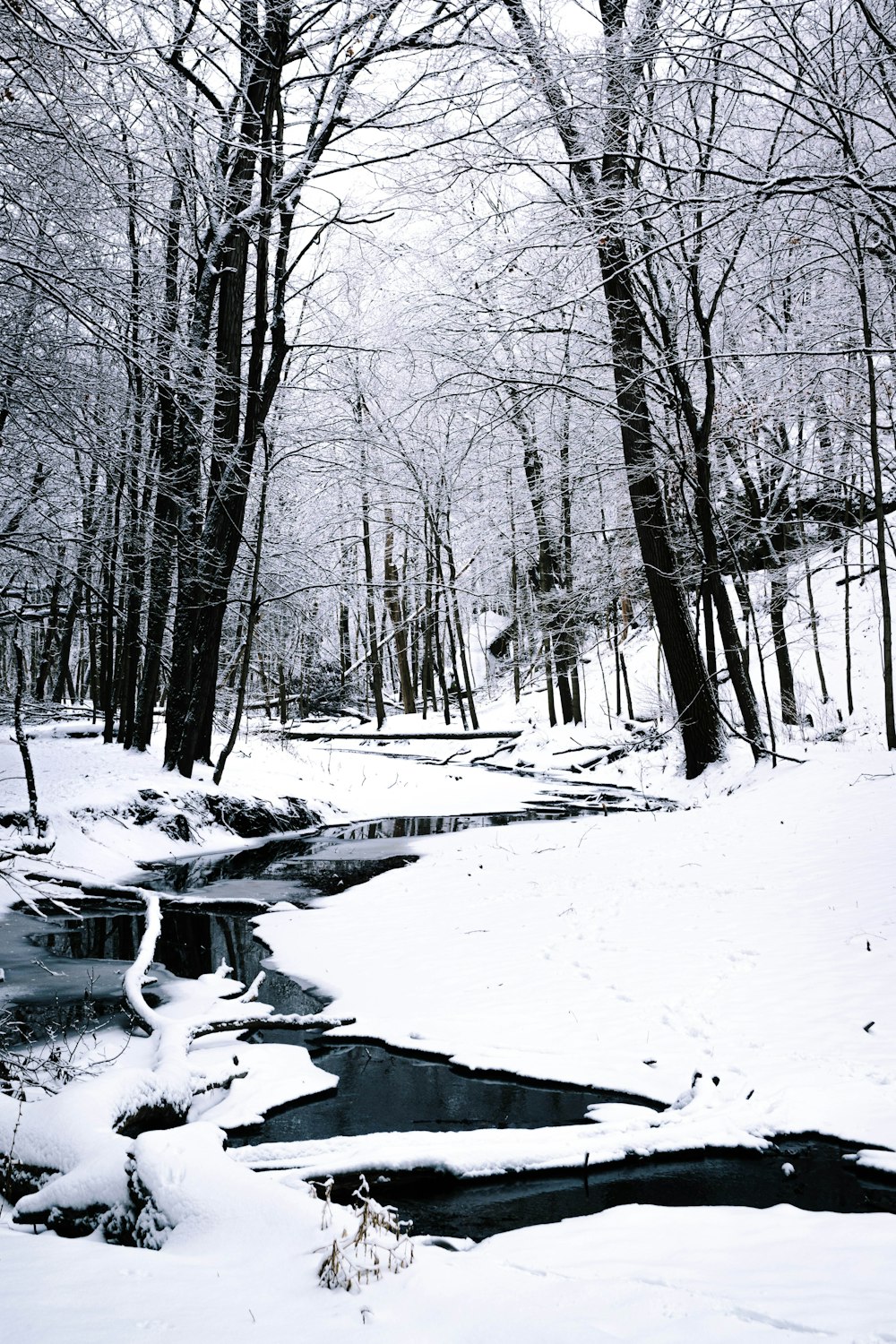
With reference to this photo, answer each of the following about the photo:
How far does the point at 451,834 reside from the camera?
1276cm

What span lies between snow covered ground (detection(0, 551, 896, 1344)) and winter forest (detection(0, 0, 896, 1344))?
0.03 metres

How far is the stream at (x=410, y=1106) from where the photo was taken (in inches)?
135

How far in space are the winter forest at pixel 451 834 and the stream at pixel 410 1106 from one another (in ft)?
0.10

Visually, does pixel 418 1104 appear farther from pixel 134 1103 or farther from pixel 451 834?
pixel 451 834

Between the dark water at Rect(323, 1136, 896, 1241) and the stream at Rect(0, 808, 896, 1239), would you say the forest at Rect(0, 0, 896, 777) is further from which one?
the dark water at Rect(323, 1136, 896, 1241)

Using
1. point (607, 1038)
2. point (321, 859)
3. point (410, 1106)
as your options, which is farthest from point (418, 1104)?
point (321, 859)

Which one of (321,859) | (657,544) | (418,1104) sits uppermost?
(657,544)

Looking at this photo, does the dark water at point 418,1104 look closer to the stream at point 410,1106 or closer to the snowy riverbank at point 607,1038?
the stream at point 410,1106

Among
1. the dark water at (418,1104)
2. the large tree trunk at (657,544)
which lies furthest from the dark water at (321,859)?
the dark water at (418,1104)

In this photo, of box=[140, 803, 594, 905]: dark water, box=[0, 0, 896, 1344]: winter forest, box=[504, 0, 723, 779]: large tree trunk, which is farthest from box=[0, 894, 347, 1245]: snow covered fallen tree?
box=[504, 0, 723, 779]: large tree trunk

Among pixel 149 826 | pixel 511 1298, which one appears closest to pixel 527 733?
pixel 149 826

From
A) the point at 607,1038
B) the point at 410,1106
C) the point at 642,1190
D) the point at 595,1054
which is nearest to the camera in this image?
the point at 642,1190

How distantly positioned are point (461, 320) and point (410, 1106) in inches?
373

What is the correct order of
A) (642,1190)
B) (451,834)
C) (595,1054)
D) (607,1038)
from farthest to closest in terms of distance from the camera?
(451,834), (607,1038), (595,1054), (642,1190)
